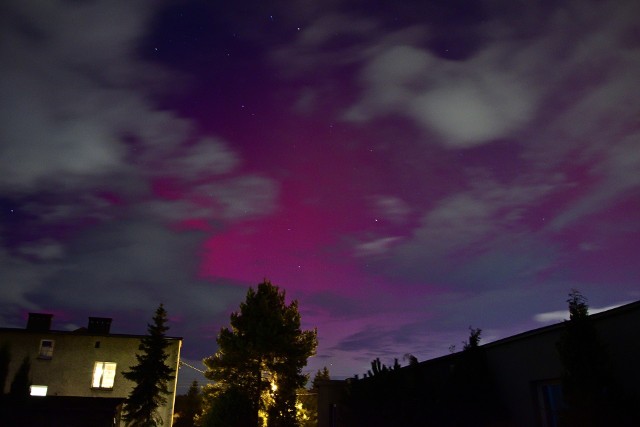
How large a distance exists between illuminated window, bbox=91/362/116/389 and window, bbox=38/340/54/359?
3204 millimetres

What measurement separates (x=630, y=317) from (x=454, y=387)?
7.00 m

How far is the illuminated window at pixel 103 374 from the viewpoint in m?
33.6

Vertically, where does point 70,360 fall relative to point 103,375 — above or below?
above

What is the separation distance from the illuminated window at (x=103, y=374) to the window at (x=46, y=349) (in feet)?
10.5

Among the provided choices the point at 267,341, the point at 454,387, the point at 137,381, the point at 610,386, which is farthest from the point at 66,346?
the point at 610,386

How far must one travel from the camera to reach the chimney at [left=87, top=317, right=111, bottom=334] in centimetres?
3566

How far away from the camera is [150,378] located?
31.4 m

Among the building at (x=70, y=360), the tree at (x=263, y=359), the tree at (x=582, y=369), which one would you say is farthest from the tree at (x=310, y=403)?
the tree at (x=582, y=369)

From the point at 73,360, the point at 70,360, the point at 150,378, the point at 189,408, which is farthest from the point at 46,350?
the point at 189,408

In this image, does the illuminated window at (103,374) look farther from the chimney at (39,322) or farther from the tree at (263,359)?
the tree at (263,359)

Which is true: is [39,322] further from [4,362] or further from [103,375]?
[103,375]

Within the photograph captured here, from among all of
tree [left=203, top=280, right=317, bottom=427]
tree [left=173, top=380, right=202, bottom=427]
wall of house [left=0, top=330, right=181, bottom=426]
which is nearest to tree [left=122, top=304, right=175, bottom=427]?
wall of house [left=0, top=330, right=181, bottom=426]

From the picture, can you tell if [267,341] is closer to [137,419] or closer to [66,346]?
[137,419]

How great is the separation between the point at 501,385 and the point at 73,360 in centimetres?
2918
